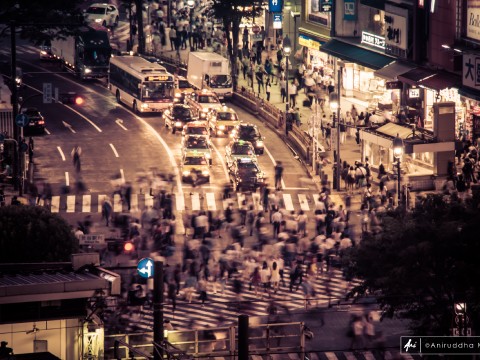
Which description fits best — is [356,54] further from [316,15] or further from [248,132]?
[248,132]

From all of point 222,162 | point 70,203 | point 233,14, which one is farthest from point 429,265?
point 233,14

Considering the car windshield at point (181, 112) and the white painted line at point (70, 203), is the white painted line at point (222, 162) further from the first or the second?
the white painted line at point (70, 203)

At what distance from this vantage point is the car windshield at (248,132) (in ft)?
271

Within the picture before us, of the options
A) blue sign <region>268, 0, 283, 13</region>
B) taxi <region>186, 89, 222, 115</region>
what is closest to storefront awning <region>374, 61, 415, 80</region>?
taxi <region>186, 89, 222, 115</region>

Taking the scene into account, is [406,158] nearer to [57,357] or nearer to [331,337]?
[331,337]

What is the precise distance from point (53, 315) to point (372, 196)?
36.0 m

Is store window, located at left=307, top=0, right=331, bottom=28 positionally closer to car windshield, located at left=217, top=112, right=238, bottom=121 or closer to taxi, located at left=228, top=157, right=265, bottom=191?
car windshield, located at left=217, top=112, right=238, bottom=121

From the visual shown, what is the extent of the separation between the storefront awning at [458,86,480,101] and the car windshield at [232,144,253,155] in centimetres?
1194

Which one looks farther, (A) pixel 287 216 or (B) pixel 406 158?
(B) pixel 406 158

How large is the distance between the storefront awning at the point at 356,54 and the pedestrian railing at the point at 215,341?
38.2 meters

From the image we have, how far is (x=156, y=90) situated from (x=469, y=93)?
2464 centimetres

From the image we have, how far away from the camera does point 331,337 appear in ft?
167

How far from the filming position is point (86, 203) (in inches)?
2862

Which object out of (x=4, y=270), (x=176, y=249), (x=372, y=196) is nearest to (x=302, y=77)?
(x=372, y=196)
